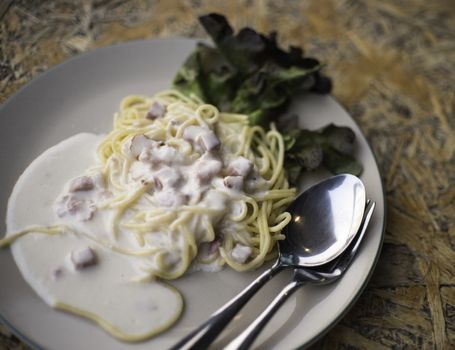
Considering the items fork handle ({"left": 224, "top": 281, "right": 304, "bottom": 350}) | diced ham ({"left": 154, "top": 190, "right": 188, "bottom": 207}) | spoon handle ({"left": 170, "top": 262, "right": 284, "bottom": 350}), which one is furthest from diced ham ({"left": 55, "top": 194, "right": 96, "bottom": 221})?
fork handle ({"left": 224, "top": 281, "right": 304, "bottom": 350})

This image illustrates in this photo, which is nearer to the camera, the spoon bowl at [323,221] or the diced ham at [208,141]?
the spoon bowl at [323,221]

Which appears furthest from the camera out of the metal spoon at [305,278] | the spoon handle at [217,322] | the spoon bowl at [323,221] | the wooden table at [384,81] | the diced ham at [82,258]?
the wooden table at [384,81]

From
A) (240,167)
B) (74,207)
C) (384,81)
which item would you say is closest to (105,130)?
(74,207)

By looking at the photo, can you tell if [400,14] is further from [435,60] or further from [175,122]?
[175,122]

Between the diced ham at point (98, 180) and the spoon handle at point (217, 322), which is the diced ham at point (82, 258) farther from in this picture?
the spoon handle at point (217, 322)

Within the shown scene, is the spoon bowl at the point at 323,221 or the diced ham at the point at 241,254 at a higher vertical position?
the diced ham at the point at 241,254

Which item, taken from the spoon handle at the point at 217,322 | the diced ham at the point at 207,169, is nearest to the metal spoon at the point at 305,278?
the spoon handle at the point at 217,322

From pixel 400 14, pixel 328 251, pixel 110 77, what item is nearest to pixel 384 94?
pixel 400 14

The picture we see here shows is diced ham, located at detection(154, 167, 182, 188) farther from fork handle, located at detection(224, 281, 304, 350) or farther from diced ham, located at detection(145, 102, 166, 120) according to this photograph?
fork handle, located at detection(224, 281, 304, 350)
